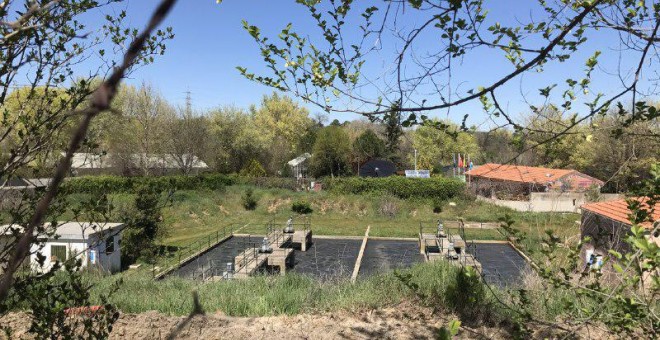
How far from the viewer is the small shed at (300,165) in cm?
4071

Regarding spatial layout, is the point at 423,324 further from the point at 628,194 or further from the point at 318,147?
the point at 318,147

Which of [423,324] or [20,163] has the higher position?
[20,163]

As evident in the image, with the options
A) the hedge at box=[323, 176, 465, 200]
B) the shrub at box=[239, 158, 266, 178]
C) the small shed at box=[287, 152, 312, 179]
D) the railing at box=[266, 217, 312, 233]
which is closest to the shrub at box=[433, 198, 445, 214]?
the hedge at box=[323, 176, 465, 200]

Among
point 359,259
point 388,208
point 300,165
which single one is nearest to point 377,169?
point 300,165

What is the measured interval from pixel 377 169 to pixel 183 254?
25.6 meters

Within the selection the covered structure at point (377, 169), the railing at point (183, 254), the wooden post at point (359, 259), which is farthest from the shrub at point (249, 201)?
the covered structure at point (377, 169)

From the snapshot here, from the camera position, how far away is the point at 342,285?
630cm

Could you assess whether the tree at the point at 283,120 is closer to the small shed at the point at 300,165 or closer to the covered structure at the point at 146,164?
the small shed at the point at 300,165

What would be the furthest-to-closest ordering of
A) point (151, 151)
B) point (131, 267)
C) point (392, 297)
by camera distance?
point (151, 151) → point (131, 267) → point (392, 297)

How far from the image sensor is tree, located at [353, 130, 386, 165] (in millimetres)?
41938

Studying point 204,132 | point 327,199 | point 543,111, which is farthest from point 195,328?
point 204,132

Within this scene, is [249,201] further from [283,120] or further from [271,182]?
[283,120]

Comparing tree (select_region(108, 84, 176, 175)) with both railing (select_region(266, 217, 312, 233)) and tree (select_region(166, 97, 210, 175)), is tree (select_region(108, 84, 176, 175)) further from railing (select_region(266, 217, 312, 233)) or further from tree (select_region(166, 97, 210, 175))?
railing (select_region(266, 217, 312, 233))

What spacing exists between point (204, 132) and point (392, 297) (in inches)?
1266
